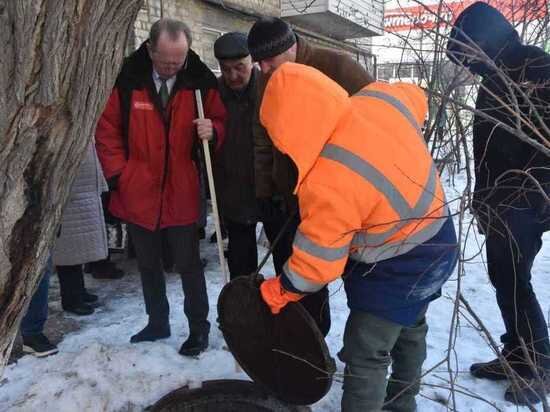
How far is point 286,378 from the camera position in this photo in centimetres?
227

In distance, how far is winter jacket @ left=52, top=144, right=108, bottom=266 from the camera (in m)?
3.52

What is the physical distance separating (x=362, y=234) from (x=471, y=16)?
51.0 inches

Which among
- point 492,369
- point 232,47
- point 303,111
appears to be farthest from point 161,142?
point 492,369

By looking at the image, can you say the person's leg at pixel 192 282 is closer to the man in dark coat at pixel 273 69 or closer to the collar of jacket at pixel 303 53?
the man in dark coat at pixel 273 69

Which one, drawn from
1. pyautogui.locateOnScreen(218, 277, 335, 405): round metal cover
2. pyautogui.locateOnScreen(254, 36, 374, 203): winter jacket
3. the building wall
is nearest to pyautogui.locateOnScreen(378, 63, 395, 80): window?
the building wall

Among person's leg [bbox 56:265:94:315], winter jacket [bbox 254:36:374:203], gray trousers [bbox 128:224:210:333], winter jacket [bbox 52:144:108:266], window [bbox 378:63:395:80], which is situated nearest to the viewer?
winter jacket [bbox 254:36:374:203]

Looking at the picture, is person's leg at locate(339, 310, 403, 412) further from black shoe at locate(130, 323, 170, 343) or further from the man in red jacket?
black shoe at locate(130, 323, 170, 343)

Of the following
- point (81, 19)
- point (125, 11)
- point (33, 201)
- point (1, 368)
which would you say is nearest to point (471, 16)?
point (125, 11)

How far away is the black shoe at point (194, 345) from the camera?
9.82 ft

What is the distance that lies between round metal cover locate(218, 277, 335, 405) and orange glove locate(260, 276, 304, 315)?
5 cm

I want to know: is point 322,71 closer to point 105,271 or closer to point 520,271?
point 520,271

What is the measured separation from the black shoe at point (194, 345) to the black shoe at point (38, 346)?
793mm

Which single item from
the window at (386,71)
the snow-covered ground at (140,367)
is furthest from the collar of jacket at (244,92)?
the window at (386,71)

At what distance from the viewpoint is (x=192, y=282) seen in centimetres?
307
